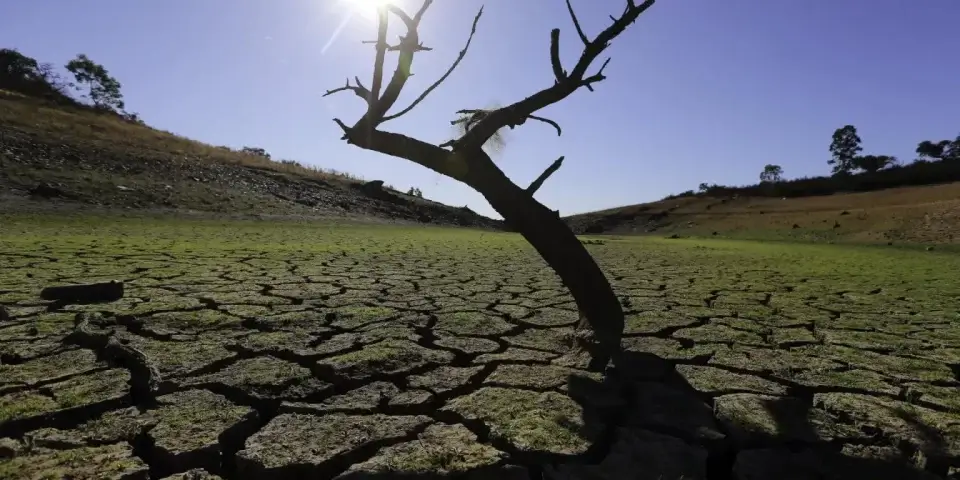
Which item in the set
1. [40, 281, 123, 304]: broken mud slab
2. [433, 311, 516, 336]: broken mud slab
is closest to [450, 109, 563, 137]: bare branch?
[433, 311, 516, 336]: broken mud slab

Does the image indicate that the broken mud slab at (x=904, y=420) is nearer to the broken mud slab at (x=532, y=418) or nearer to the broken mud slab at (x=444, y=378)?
the broken mud slab at (x=532, y=418)

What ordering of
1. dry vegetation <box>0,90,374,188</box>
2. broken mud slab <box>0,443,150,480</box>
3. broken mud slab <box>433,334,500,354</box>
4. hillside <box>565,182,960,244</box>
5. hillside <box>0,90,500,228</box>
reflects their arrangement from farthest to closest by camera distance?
dry vegetation <box>0,90,374,188</box> → hillside <box>565,182,960,244</box> → hillside <box>0,90,500,228</box> → broken mud slab <box>433,334,500,354</box> → broken mud slab <box>0,443,150,480</box>

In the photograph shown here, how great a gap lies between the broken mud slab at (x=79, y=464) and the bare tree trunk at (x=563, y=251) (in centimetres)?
145

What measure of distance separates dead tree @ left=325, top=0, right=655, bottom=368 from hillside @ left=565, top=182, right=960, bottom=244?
12.4m

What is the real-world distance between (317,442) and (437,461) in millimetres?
349

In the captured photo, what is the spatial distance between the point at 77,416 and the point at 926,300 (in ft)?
17.2

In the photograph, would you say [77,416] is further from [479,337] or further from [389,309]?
[389,309]

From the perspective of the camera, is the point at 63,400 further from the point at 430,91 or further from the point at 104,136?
the point at 104,136

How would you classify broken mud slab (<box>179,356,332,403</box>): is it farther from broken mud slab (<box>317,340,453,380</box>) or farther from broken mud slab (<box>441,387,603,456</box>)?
broken mud slab (<box>441,387,603,456</box>)

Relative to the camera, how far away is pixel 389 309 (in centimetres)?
344

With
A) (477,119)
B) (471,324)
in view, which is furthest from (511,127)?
(471,324)

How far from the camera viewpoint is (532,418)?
175 centimetres

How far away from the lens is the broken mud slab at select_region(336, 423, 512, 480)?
1401 millimetres

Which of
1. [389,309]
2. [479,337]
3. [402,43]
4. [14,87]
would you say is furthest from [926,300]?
[14,87]
